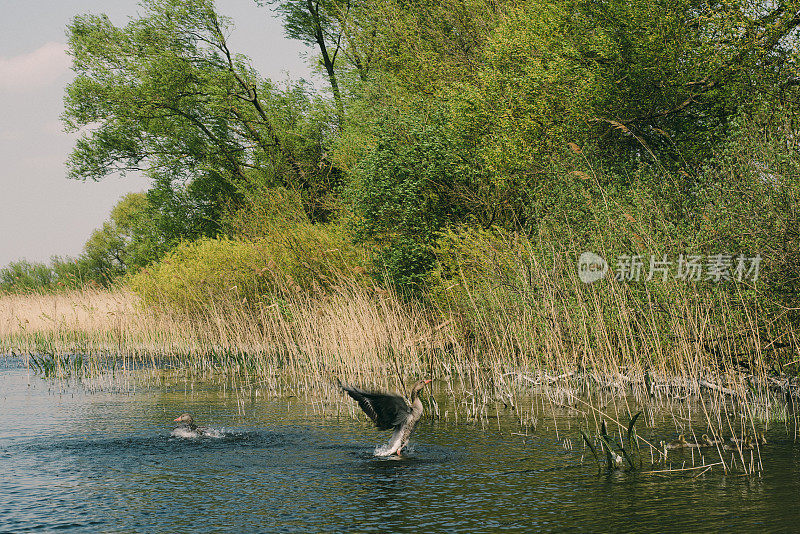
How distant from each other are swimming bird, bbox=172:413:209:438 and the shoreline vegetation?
3855mm

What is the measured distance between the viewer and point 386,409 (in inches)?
398

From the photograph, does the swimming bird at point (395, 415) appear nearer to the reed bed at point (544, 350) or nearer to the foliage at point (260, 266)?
the reed bed at point (544, 350)

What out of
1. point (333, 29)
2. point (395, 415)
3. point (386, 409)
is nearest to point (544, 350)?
point (395, 415)

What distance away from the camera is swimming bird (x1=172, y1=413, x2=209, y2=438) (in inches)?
454

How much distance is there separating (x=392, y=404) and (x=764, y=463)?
4352mm

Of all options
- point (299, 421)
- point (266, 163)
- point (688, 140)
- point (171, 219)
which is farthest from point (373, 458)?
point (171, 219)

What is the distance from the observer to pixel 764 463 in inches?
360

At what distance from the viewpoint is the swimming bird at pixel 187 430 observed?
11.5 m

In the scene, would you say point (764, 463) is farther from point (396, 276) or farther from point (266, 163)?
point (266, 163)

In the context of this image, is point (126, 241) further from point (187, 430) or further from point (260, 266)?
point (187, 430)

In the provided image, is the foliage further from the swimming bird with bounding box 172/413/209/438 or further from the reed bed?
the swimming bird with bounding box 172/413/209/438
